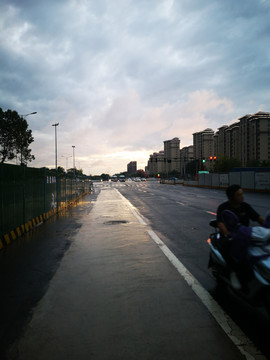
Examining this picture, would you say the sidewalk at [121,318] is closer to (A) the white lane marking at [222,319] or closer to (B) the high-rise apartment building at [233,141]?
(A) the white lane marking at [222,319]

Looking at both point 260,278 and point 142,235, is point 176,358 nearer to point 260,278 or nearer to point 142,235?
point 260,278

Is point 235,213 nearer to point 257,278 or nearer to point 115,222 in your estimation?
point 257,278

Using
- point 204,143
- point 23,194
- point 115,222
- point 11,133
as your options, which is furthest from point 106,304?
point 204,143

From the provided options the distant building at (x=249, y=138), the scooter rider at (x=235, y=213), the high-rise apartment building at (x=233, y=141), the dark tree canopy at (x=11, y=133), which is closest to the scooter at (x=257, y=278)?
the scooter rider at (x=235, y=213)

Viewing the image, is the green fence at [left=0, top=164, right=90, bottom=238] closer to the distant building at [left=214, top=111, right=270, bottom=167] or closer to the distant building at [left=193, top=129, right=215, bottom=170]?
the distant building at [left=214, top=111, right=270, bottom=167]

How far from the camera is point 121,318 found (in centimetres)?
362

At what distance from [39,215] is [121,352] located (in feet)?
34.1

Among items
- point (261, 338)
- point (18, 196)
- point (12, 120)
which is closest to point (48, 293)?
point (261, 338)

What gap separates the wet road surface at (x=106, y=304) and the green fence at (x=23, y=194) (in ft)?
4.93

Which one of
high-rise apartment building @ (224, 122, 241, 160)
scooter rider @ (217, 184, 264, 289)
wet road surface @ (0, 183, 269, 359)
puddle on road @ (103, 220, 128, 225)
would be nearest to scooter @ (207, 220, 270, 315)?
scooter rider @ (217, 184, 264, 289)

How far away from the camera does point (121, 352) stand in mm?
2895

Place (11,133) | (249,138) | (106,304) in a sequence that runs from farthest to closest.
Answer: (249,138)
(11,133)
(106,304)

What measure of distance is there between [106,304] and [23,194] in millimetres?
7084

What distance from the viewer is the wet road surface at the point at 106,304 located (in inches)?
117
